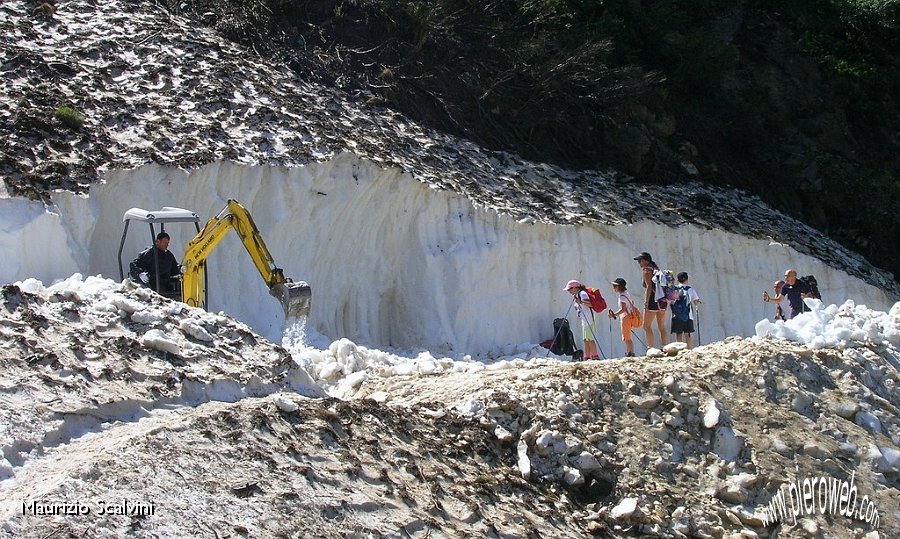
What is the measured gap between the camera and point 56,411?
948 cm

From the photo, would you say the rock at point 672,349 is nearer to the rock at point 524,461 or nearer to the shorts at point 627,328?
the shorts at point 627,328

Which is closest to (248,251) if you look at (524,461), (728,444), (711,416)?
(524,461)

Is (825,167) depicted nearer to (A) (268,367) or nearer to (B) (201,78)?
(B) (201,78)

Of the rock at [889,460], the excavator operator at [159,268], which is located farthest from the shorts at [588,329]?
the excavator operator at [159,268]

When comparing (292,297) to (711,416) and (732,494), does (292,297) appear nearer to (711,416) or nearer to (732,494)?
(711,416)

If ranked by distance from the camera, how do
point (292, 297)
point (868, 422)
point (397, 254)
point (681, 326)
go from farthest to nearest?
1. point (397, 254)
2. point (681, 326)
3. point (292, 297)
4. point (868, 422)

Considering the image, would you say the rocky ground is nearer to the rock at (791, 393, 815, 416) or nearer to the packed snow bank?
the rock at (791, 393, 815, 416)

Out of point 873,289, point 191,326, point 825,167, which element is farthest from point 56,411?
point 825,167

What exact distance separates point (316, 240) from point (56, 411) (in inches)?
331

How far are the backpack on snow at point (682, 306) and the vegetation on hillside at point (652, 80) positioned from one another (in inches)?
267

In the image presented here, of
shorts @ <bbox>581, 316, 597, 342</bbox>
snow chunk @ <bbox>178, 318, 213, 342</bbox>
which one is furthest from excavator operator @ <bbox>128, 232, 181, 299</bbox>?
shorts @ <bbox>581, 316, 597, 342</bbox>

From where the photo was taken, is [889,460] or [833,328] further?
[833,328]

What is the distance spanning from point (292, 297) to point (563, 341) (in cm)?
490

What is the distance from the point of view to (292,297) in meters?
14.6
